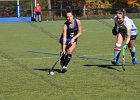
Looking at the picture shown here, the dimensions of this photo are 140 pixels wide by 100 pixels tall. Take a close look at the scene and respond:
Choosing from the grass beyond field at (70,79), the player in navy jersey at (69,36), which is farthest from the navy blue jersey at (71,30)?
the grass beyond field at (70,79)

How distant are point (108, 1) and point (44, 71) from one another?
5768 centimetres

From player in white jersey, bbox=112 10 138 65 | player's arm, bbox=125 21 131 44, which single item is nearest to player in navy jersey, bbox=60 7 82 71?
player in white jersey, bbox=112 10 138 65

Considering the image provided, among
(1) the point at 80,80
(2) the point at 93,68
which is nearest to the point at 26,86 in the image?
(1) the point at 80,80

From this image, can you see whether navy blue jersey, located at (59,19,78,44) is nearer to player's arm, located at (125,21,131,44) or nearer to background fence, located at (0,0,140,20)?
player's arm, located at (125,21,131,44)

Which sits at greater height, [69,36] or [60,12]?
[69,36]

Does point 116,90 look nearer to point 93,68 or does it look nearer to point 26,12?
point 93,68

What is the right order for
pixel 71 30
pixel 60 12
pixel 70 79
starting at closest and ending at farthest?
pixel 70 79 < pixel 71 30 < pixel 60 12

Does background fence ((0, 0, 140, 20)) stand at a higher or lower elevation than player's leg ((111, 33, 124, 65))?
lower

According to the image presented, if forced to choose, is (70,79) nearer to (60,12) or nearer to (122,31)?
(122,31)

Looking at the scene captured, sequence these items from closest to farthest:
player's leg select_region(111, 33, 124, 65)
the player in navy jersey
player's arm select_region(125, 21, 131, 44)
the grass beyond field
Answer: the grass beyond field
the player in navy jersey
player's arm select_region(125, 21, 131, 44)
player's leg select_region(111, 33, 124, 65)

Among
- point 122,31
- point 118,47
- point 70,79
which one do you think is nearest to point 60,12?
point 122,31

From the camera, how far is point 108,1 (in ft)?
228

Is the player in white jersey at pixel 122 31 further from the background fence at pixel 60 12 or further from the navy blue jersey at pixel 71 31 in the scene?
the background fence at pixel 60 12

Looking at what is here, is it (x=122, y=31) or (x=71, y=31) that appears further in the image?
(x=122, y=31)
